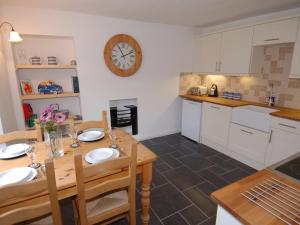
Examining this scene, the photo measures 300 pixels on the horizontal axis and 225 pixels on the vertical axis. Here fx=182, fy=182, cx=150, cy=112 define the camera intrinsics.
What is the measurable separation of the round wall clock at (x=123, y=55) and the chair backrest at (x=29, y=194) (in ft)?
7.80

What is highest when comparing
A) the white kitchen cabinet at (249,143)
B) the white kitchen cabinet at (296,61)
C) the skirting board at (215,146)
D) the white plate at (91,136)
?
the white kitchen cabinet at (296,61)

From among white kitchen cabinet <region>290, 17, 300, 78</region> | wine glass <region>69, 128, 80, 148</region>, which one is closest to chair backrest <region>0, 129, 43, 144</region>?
wine glass <region>69, 128, 80, 148</region>

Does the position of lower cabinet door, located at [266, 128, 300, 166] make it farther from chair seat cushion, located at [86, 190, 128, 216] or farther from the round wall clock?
the round wall clock

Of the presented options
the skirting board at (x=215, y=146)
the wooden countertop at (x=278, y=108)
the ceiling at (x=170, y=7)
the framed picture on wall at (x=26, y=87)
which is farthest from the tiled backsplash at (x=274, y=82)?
the framed picture on wall at (x=26, y=87)

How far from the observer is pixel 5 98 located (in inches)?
89.9

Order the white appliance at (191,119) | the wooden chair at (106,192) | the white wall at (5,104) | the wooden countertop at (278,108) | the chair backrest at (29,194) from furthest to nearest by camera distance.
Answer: the white appliance at (191,119) < the wooden countertop at (278,108) < the white wall at (5,104) < the wooden chair at (106,192) < the chair backrest at (29,194)

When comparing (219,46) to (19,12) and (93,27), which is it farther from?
→ (19,12)

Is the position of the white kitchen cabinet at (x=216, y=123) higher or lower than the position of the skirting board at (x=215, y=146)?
higher

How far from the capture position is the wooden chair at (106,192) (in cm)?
113

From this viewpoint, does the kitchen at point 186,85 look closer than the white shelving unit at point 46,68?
Yes

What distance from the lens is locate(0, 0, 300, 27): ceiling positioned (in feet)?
7.52

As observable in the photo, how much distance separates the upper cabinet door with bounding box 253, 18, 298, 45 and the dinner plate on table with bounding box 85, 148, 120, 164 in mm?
2621

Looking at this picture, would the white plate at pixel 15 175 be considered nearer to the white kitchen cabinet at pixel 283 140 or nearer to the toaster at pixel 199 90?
the white kitchen cabinet at pixel 283 140

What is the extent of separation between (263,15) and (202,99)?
1.61 meters
